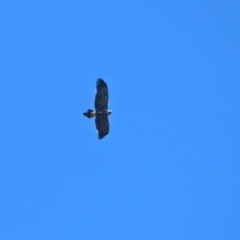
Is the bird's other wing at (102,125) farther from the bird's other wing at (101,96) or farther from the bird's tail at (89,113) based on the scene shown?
the bird's other wing at (101,96)

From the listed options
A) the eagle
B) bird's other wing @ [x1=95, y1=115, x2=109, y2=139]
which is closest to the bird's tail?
the eagle

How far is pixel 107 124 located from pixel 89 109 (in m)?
1.98

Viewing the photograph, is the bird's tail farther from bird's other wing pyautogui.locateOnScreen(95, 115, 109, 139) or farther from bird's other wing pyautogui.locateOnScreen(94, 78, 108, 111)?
bird's other wing pyautogui.locateOnScreen(95, 115, 109, 139)

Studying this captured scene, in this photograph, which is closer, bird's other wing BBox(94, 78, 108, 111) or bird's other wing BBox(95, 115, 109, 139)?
bird's other wing BBox(94, 78, 108, 111)

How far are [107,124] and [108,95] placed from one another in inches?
92.7

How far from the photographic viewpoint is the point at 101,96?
10744cm

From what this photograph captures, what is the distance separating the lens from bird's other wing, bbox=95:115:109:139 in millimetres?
108125

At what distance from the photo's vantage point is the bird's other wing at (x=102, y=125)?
108125 mm

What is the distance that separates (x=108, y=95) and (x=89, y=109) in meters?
1.73

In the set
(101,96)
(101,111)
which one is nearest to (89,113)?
(101,111)

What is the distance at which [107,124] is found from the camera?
356ft

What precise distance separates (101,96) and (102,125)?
7.71 feet

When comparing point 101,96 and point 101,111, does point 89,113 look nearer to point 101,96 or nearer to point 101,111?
point 101,111

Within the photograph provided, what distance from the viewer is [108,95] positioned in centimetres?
10756
